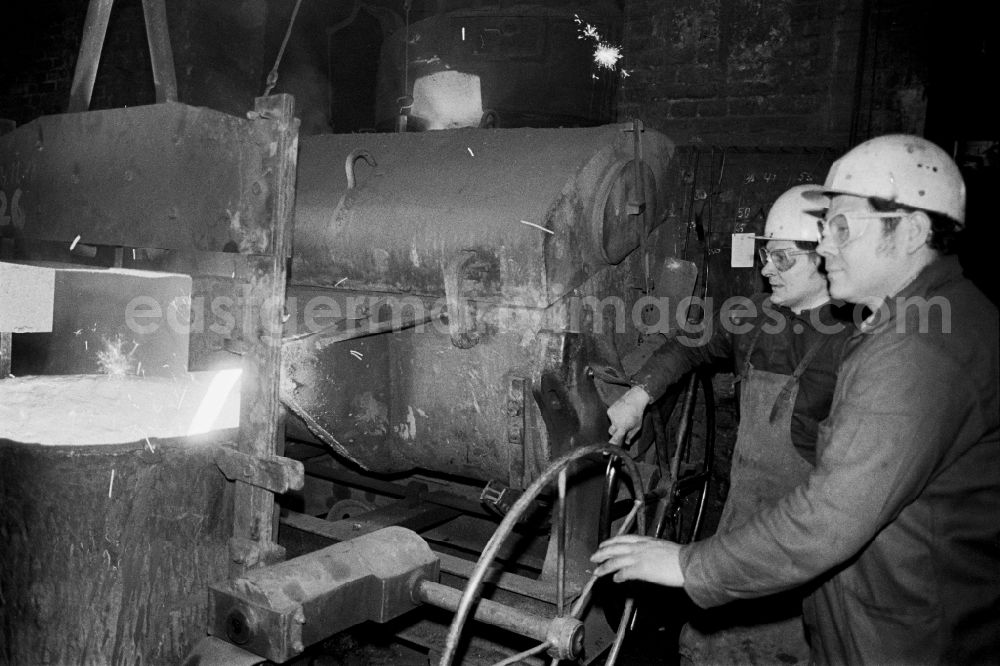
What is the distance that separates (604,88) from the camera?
13.8ft

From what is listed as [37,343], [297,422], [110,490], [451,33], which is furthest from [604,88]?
[110,490]

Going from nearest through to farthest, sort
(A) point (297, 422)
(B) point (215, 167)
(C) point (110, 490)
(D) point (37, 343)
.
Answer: (C) point (110, 490) → (B) point (215, 167) → (D) point (37, 343) → (A) point (297, 422)

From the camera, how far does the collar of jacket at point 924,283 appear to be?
1507 mm

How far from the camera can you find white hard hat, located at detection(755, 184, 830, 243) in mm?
2742

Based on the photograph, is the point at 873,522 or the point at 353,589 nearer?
the point at 873,522

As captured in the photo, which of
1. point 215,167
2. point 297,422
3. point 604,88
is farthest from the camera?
point 604,88

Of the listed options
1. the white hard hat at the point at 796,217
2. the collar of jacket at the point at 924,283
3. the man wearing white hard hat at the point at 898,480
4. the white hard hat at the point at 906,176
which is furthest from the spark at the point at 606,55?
the collar of jacket at the point at 924,283

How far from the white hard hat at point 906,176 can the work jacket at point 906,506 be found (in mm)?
145

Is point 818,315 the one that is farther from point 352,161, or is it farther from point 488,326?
point 352,161

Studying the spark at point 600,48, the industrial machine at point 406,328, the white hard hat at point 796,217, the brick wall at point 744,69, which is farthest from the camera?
the brick wall at point 744,69

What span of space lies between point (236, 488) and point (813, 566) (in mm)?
1371

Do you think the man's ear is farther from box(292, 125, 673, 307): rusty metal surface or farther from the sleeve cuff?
box(292, 125, 673, 307): rusty metal surface

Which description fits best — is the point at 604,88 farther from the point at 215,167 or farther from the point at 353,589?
the point at 353,589

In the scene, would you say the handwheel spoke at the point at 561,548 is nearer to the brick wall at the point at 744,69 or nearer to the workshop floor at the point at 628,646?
the workshop floor at the point at 628,646
